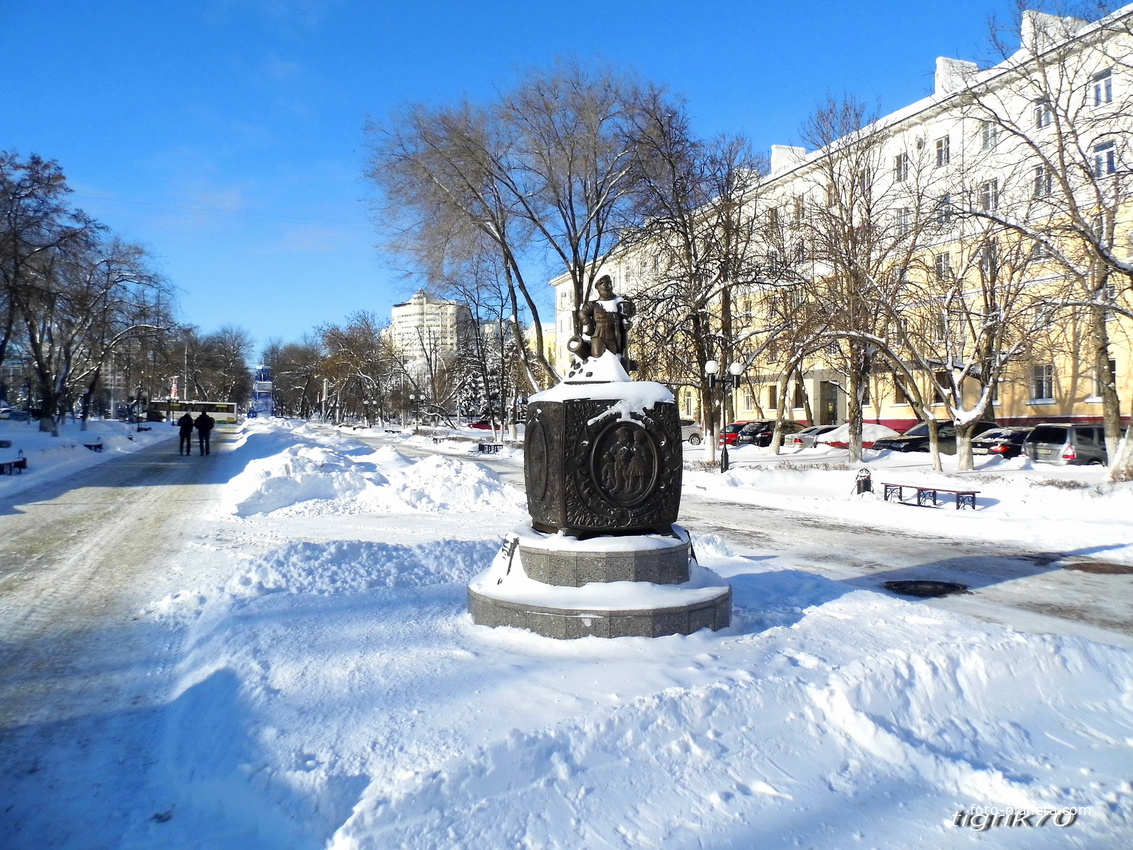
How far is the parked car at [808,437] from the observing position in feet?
116

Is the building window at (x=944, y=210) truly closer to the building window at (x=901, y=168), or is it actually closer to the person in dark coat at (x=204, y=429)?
the building window at (x=901, y=168)

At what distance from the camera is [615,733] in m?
3.96

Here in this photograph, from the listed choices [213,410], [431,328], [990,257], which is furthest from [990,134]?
[213,410]

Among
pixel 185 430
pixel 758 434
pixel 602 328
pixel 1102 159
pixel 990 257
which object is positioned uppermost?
pixel 1102 159

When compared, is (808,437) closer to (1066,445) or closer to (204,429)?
(1066,445)

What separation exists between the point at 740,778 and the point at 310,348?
301 ft

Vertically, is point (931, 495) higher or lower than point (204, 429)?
lower

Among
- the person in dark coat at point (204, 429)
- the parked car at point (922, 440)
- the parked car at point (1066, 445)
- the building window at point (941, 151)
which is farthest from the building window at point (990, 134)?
the person in dark coat at point (204, 429)

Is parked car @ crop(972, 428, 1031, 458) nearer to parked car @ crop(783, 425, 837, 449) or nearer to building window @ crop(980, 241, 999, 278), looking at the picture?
building window @ crop(980, 241, 999, 278)

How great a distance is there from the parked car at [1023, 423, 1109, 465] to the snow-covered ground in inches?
785

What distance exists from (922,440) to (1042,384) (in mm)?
8791

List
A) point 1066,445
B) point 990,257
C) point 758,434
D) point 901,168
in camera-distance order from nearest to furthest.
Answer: point 990,257, point 1066,445, point 901,168, point 758,434

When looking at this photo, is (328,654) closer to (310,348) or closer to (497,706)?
(497,706)

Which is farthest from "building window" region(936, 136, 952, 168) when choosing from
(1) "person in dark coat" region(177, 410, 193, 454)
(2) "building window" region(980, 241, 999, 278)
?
(1) "person in dark coat" region(177, 410, 193, 454)
